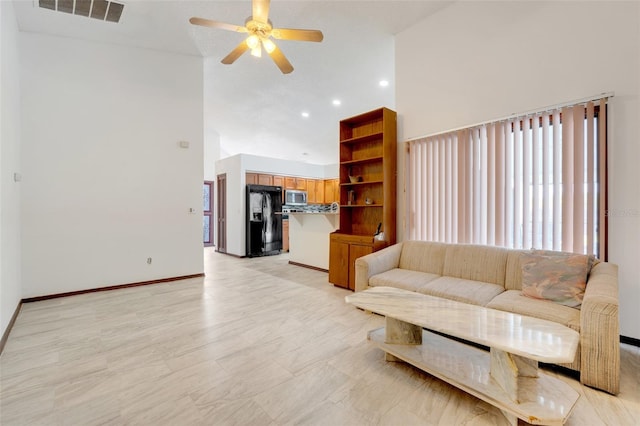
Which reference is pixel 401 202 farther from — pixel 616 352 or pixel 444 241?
pixel 616 352

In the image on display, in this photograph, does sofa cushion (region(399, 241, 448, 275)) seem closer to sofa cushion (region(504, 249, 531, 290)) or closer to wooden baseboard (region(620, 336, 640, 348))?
sofa cushion (region(504, 249, 531, 290))

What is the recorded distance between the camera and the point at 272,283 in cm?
433

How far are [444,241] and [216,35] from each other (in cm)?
421

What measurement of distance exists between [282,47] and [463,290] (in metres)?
4.04

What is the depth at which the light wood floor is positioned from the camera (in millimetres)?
1576

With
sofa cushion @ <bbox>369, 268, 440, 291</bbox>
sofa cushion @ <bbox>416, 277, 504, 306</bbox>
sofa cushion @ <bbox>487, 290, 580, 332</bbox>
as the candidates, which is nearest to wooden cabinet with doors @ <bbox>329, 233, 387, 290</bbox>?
sofa cushion @ <bbox>369, 268, 440, 291</bbox>

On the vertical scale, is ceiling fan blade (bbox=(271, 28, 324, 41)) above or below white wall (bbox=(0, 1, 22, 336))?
above

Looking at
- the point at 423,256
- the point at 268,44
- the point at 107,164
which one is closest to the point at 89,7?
the point at 107,164

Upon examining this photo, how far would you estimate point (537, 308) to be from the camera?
203 centimetres

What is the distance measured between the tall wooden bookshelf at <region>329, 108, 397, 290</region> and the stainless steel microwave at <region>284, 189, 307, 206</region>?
11.9 feet

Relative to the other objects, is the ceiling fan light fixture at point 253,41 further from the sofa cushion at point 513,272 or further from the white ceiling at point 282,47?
the sofa cushion at point 513,272

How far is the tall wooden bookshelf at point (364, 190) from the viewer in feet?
12.3

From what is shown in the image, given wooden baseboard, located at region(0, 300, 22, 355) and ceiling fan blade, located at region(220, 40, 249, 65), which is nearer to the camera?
wooden baseboard, located at region(0, 300, 22, 355)

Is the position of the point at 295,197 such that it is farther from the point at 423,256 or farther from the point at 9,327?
the point at 9,327
